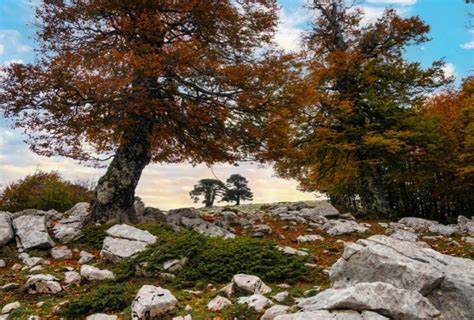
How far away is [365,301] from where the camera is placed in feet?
14.6

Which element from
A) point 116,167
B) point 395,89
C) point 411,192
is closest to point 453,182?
point 411,192

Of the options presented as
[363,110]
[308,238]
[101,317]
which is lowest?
[101,317]

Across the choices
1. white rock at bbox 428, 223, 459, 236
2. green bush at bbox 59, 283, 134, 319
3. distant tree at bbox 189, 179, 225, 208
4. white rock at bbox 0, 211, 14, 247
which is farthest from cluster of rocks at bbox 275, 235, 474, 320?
distant tree at bbox 189, 179, 225, 208

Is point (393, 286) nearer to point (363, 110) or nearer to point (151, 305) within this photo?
point (151, 305)

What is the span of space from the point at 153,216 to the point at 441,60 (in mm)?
20447

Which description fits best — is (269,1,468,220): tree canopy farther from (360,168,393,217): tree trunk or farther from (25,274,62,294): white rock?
(25,274,62,294): white rock

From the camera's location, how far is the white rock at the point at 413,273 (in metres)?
5.36

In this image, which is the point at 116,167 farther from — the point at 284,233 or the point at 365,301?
the point at 365,301

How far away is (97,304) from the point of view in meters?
6.46

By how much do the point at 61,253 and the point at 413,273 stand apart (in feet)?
29.7

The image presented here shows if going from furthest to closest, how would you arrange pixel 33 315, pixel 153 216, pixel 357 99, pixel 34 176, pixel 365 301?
pixel 357 99
pixel 34 176
pixel 153 216
pixel 33 315
pixel 365 301

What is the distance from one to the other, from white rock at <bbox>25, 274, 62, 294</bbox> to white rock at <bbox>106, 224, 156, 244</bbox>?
2691 mm

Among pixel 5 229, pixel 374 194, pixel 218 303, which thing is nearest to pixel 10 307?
pixel 218 303

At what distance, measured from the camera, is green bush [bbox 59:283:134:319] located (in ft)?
20.9
